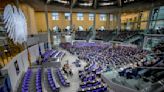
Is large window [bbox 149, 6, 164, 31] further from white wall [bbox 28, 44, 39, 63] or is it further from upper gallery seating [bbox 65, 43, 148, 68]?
white wall [bbox 28, 44, 39, 63]

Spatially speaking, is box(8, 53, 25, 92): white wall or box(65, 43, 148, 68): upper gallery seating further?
box(65, 43, 148, 68): upper gallery seating

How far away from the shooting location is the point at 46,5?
3034cm

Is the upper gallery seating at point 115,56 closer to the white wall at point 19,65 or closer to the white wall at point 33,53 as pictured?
the white wall at point 33,53

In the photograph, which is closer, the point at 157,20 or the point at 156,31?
the point at 156,31

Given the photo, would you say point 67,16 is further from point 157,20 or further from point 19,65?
point 19,65

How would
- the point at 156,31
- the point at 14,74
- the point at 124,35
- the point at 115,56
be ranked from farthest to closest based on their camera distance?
the point at 124,35, the point at 156,31, the point at 115,56, the point at 14,74

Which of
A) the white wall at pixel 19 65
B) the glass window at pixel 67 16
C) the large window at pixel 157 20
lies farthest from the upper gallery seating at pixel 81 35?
the large window at pixel 157 20

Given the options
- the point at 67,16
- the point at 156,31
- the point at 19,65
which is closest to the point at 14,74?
the point at 19,65

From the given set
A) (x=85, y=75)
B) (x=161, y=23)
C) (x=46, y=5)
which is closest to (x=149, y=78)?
(x=85, y=75)

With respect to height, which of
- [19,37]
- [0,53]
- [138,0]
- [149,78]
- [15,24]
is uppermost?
[138,0]

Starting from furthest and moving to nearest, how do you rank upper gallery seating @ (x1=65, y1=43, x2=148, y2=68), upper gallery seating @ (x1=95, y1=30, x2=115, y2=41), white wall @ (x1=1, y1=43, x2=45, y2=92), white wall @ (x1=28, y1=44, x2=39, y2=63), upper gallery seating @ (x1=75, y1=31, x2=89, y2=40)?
upper gallery seating @ (x1=75, y1=31, x2=89, y2=40), upper gallery seating @ (x1=95, y1=30, x2=115, y2=41), white wall @ (x1=28, y1=44, x2=39, y2=63), upper gallery seating @ (x1=65, y1=43, x2=148, y2=68), white wall @ (x1=1, y1=43, x2=45, y2=92)

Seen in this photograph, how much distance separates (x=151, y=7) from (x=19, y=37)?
24892 millimetres

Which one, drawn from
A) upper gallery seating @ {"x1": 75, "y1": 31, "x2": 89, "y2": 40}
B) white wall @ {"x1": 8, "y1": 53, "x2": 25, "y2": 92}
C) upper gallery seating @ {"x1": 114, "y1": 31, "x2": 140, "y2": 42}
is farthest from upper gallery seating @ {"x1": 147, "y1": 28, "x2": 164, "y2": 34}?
white wall @ {"x1": 8, "y1": 53, "x2": 25, "y2": 92}

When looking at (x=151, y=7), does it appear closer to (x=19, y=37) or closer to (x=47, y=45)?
(x=47, y=45)
